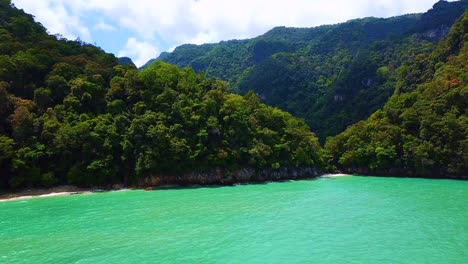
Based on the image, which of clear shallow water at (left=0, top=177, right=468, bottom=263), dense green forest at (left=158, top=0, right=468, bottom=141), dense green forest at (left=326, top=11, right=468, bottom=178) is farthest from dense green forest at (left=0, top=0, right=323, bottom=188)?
dense green forest at (left=158, top=0, right=468, bottom=141)

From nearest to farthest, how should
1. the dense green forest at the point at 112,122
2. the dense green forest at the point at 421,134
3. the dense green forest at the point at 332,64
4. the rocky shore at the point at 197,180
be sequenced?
1. the rocky shore at the point at 197,180
2. the dense green forest at the point at 112,122
3. the dense green forest at the point at 421,134
4. the dense green forest at the point at 332,64

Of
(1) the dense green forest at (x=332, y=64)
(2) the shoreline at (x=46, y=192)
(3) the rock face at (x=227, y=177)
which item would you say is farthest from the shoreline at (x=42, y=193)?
(1) the dense green forest at (x=332, y=64)

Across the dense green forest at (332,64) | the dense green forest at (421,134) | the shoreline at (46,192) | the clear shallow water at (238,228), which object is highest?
the dense green forest at (332,64)

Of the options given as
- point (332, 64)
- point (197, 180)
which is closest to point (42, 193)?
point (197, 180)

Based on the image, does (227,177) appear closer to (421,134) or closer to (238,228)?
(238,228)

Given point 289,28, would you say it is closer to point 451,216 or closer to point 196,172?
point 196,172

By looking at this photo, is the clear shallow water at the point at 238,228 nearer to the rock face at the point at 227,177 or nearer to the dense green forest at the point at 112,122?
the dense green forest at the point at 112,122

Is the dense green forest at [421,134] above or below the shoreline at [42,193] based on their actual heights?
above

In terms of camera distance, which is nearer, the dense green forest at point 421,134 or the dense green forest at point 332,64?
the dense green forest at point 421,134
